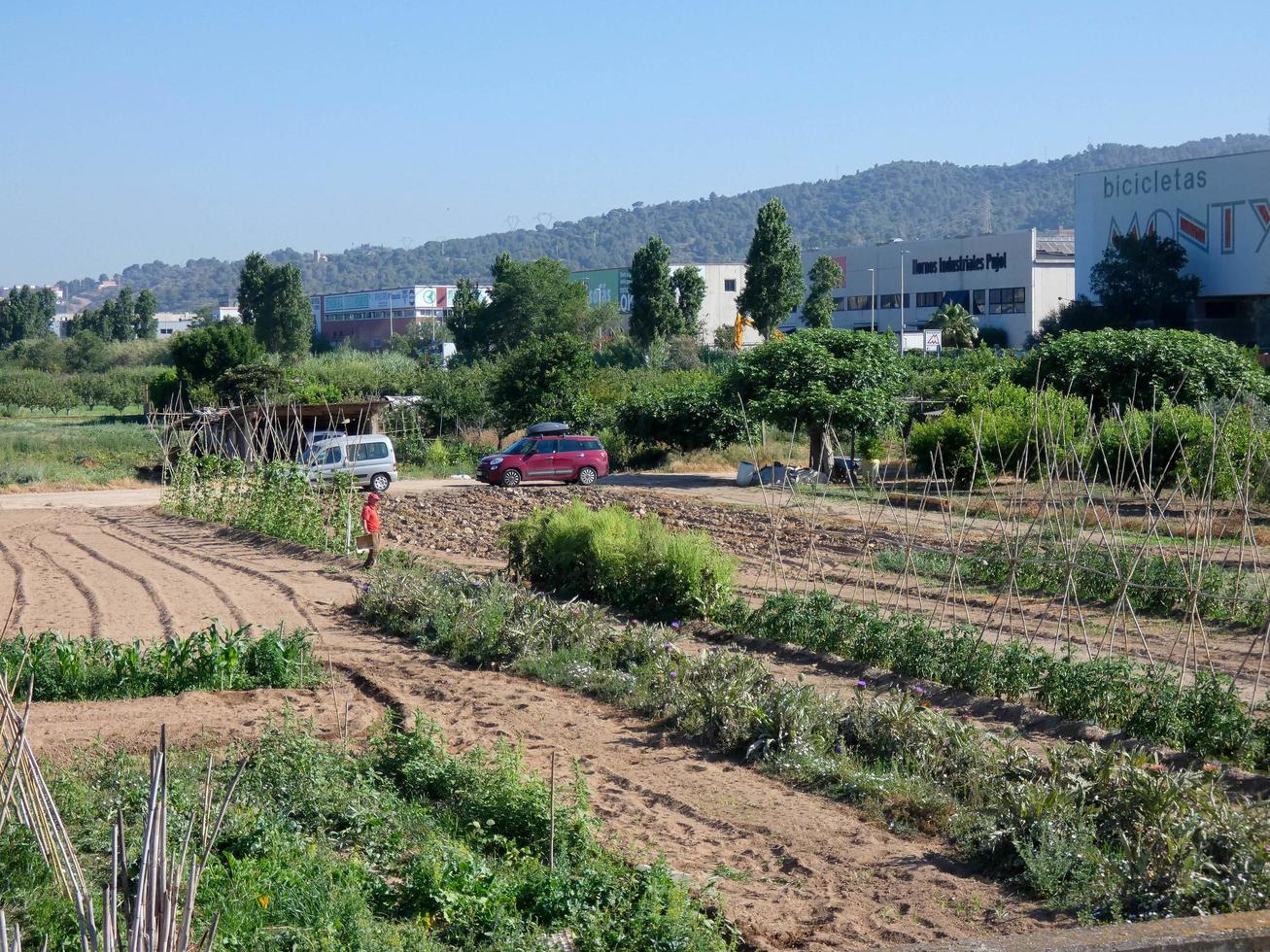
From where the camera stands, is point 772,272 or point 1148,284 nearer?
point 772,272

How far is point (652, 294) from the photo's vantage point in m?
69.2

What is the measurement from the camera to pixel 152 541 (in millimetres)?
20641

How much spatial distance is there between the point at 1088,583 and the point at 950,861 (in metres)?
8.62

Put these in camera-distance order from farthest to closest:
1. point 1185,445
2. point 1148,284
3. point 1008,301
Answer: point 1008,301
point 1148,284
point 1185,445

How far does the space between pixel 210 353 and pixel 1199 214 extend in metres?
51.2

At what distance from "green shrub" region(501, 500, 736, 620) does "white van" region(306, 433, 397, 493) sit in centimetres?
1393

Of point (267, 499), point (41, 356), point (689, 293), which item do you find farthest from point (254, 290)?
point (267, 499)

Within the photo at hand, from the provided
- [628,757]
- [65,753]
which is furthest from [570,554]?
[65,753]

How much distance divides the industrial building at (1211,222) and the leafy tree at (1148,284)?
4.52 ft

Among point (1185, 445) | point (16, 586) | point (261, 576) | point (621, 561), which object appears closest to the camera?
point (621, 561)

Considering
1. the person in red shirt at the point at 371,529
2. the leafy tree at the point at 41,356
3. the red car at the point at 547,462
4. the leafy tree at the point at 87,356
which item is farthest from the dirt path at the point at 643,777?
the leafy tree at the point at 41,356

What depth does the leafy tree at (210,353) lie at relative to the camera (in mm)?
53156

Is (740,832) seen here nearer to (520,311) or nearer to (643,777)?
(643,777)

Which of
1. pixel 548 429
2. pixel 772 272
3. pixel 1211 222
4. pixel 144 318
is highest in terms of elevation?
pixel 1211 222
